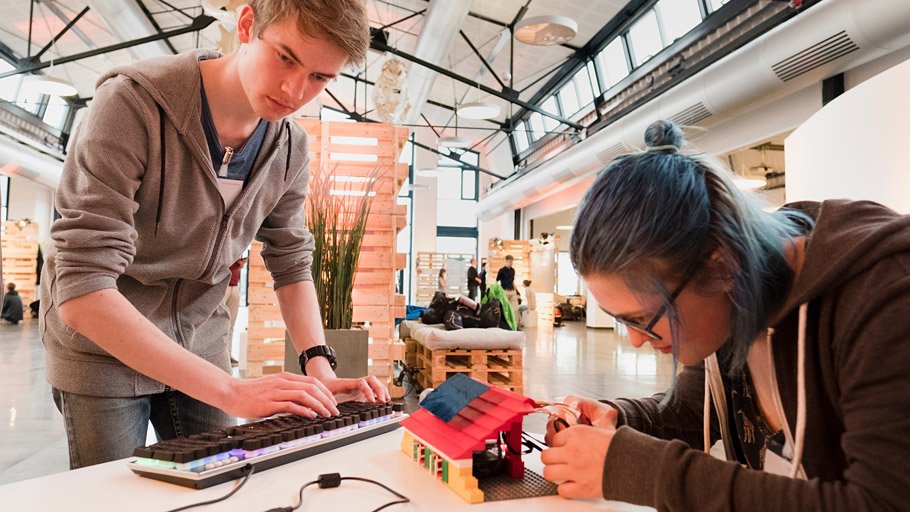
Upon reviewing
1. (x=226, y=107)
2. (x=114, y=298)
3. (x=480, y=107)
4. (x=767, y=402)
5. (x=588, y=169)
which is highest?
(x=480, y=107)

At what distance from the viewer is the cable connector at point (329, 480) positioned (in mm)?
902

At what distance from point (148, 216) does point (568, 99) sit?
12.4m

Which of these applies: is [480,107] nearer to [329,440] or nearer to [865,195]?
→ [865,195]

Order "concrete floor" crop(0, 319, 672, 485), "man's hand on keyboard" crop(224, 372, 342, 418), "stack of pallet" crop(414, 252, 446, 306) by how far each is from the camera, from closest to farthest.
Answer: "man's hand on keyboard" crop(224, 372, 342, 418) → "concrete floor" crop(0, 319, 672, 485) → "stack of pallet" crop(414, 252, 446, 306)

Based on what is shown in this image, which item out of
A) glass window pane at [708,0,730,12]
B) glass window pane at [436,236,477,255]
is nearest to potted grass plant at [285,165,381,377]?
glass window pane at [708,0,730,12]

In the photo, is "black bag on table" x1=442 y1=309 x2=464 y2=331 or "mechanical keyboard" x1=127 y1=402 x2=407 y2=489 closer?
"mechanical keyboard" x1=127 y1=402 x2=407 y2=489

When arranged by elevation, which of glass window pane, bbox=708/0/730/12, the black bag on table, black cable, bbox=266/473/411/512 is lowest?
the black bag on table

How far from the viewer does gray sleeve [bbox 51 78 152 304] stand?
991 millimetres

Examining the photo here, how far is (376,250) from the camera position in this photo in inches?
163

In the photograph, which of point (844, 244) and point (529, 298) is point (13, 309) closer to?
point (529, 298)

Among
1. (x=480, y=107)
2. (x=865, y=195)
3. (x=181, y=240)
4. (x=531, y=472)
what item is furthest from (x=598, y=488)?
(x=480, y=107)

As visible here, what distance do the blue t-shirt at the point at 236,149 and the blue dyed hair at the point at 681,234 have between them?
76cm

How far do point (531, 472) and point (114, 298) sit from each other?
0.76 metres

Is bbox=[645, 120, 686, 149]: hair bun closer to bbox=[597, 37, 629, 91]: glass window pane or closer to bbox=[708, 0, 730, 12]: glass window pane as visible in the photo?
bbox=[708, 0, 730, 12]: glass window pane
